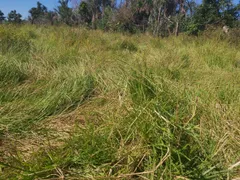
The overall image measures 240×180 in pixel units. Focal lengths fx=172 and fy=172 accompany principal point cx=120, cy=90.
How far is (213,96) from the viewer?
1432 millimetres

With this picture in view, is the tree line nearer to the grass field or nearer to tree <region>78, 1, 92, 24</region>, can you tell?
tree <region>78, 1, 92, 24</region>

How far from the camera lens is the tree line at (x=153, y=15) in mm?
9867

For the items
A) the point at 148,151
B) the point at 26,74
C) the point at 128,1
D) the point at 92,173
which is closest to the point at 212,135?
the point at 148,151

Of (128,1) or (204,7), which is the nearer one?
(204,7)

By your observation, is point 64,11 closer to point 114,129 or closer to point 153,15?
point 153,15

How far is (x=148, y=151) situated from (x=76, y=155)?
1.18 ft

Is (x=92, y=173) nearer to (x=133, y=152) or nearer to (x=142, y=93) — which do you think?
(x=133, y=152)

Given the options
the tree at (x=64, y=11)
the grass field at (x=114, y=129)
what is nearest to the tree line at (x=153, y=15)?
the tree at (x=64, y=11)

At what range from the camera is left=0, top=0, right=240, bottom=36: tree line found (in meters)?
9.87

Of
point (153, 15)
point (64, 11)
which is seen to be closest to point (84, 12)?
point (64, 11)

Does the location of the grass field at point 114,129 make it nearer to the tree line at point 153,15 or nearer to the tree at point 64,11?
the tree line at point 153,15

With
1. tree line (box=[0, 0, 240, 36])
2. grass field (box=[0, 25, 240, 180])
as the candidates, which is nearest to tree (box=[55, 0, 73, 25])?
tree line (box=[0, 0, 240, 36])

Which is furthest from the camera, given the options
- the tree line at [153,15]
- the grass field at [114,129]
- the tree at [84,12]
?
the tree at [84,12]

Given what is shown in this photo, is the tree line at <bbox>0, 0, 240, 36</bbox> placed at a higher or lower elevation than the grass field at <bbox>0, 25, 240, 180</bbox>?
higher
